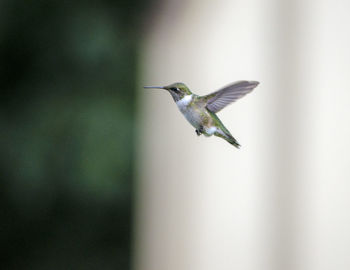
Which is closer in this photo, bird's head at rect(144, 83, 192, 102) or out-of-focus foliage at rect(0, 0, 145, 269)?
bird's head at rect(144, 83, 192, 102)

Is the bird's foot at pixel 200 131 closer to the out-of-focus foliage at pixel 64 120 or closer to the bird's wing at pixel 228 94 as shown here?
the bird's wing at pixel 228 94

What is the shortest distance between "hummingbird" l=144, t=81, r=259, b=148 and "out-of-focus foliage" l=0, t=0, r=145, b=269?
3.20ft

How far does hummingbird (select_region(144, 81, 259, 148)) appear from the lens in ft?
1.23

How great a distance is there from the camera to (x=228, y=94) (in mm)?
395

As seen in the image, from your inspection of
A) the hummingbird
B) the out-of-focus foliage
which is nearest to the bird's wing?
the hummingbird

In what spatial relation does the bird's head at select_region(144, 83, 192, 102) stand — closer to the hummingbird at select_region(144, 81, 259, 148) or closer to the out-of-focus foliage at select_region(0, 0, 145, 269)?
the hummingbird at select_region(144, 81, 259, 148)

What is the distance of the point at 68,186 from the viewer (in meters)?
1.46

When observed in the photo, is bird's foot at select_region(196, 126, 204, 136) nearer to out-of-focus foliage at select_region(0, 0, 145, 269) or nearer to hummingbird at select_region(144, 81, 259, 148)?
hummingbird at select_region(144, 81, 259, 148)

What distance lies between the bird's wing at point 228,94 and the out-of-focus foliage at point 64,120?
0.98 meters

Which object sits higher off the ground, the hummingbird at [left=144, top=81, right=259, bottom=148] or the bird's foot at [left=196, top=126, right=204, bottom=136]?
the hummingbird at [left=144, top=81, right=259, bottom=148]

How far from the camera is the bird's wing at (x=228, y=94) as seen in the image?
35 centimetres

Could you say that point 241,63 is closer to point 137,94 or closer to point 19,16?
point 137,94

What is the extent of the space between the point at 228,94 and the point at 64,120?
1.09 metres

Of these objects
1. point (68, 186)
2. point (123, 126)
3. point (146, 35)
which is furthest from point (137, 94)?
point (68, 186)
